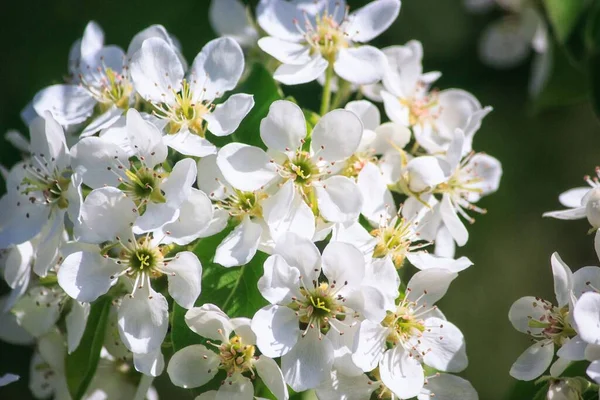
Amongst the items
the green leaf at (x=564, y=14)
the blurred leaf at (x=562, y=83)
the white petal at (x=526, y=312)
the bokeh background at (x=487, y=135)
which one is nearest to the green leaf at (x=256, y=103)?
the white petal at (x=526, y=312)

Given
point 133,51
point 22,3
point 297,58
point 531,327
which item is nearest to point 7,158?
point 22,3

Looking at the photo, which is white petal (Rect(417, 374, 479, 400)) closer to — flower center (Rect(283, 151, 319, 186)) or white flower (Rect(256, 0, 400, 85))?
flower center (Rect(283, 151, 319, 186))

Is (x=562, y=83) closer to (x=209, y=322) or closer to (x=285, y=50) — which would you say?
(x=285, y=50)

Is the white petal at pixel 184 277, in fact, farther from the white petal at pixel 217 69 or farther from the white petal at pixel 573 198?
the white petal at pixel 573 198

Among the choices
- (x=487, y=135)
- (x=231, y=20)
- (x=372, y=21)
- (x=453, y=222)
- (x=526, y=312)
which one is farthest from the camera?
(x=487, y=135)

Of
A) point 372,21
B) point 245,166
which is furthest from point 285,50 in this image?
point 245,166

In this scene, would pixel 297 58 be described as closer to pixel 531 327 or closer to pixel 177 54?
pixel 177 54
